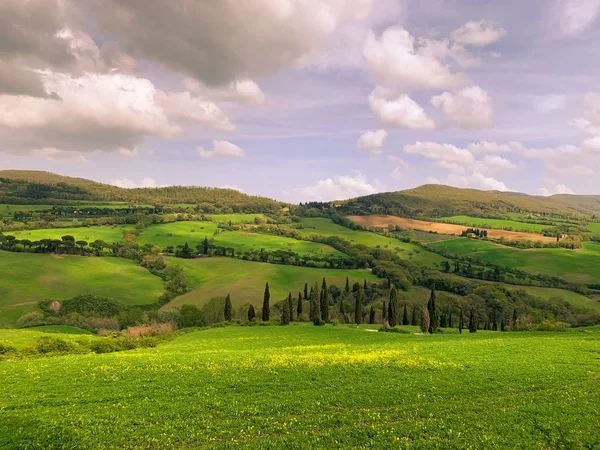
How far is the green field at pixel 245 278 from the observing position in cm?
14612

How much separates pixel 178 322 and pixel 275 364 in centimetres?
8013

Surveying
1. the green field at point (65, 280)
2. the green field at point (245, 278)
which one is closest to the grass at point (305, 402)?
the green field at point (245, 278)

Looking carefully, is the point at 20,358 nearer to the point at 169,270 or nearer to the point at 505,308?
the point at 169,270

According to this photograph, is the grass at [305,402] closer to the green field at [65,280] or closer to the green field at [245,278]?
the green field at [245,278]

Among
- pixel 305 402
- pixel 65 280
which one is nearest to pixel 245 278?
pixel 65 280

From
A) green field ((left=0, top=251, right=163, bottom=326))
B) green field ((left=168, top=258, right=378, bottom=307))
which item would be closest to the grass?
green field ((left=168, top=258, right=378, bottom=307))

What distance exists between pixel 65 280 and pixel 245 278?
7500cm

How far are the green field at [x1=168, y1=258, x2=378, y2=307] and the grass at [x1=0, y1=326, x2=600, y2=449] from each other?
353 feet

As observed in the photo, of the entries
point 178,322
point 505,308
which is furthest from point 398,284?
point 178,322

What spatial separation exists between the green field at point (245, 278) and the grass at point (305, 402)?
107742 mm

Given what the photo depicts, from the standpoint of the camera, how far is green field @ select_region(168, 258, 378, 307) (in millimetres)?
146125

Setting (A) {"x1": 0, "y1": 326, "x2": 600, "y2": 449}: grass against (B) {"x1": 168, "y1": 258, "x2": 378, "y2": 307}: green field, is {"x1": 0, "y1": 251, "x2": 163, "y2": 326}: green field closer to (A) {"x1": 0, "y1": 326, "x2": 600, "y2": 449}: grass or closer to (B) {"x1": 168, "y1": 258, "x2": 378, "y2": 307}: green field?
(B) {"x1": 168, "y1": 258, "x2": 378, "y2": 307}: green field

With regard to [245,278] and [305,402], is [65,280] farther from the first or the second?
[305,402]

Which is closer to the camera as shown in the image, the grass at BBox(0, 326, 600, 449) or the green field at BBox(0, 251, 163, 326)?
the grass at BBox(0, 326, 600, 449)
